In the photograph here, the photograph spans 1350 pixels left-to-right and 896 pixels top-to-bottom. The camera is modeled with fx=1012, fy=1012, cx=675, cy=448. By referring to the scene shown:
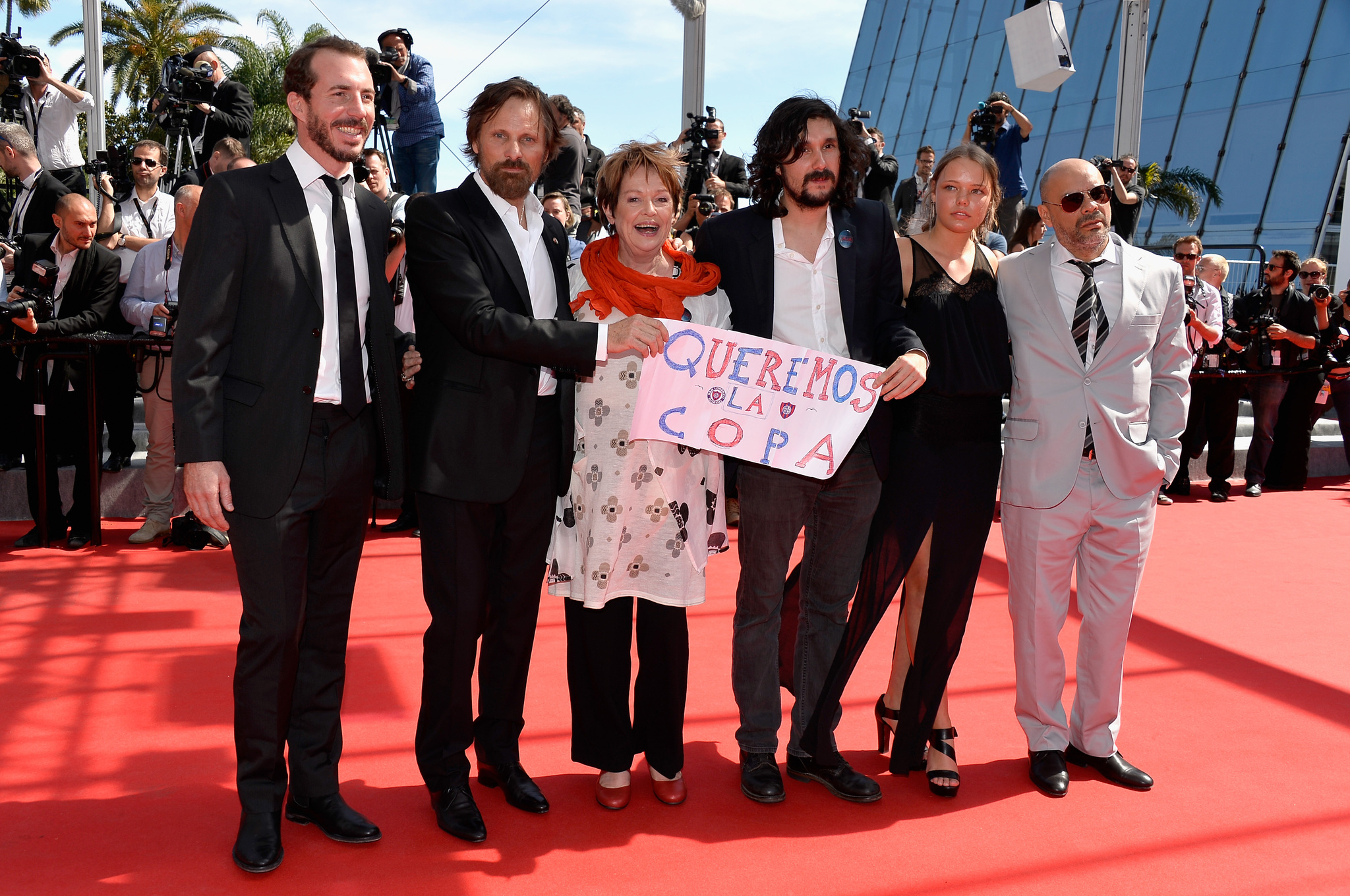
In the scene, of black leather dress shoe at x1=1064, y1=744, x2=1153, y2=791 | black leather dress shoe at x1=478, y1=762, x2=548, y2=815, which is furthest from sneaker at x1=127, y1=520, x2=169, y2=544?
black leather dress shoe at x1=1064, y1=744, x2=1153, y2=791

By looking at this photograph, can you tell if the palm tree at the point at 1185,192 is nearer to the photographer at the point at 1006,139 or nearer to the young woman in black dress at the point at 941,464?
the photographer at the point at 1006,139

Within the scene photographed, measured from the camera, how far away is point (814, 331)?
112 inches

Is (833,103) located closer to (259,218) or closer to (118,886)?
(259,218)

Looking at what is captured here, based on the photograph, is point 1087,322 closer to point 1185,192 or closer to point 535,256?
point 535,256

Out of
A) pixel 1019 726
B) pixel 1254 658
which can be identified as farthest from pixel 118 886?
pixel 1254 658

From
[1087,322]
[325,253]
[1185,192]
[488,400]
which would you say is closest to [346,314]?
[325,253]

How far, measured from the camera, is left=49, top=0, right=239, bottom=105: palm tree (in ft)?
79.4

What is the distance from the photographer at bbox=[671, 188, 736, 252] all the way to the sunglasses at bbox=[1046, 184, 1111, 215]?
4.01m

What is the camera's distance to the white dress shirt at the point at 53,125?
25.2 ft

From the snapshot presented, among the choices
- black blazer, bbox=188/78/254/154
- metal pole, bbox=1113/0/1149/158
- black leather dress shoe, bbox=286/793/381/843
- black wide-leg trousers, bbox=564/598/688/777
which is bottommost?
black leather dress shoe, bbox=286/793/381/843

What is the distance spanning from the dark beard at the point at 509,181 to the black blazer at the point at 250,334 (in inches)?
18.5

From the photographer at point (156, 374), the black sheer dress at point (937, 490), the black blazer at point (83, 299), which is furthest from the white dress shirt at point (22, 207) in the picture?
the black sheer dress at point (937, 490)

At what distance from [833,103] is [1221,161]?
22.4m

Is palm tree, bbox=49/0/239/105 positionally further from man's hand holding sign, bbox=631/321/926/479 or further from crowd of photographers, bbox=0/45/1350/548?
man's hand holding sign, bbox=631/321/926/479
